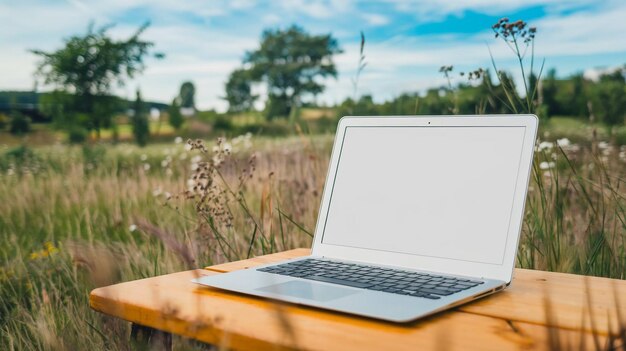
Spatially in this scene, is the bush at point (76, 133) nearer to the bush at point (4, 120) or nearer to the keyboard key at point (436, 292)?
A: the bush at point (4, 120)

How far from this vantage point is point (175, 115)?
1845 cm

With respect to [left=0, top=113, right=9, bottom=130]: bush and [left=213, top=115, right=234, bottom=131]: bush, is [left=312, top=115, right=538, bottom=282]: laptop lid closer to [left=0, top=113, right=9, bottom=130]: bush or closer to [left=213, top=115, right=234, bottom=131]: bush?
[left=0, top=113, right=9, bottom=130]: bush

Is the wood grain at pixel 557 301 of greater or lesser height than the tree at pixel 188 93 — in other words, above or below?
below

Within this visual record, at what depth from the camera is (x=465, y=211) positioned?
1610 millimetres

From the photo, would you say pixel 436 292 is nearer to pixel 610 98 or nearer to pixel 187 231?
pixel 187 231

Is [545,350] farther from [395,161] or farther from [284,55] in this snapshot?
[284,55]

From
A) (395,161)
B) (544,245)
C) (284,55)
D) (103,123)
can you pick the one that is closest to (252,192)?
(544,245)

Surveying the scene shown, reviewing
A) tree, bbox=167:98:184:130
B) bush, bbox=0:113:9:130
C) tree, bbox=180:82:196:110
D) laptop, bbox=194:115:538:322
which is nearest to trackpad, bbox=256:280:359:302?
laptop, bbox=194:115:538:322

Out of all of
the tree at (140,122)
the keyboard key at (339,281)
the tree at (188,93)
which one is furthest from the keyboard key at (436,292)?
the tree at (188,93)

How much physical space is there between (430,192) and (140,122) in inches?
563

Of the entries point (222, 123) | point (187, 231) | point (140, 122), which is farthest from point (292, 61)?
point (187, 231)

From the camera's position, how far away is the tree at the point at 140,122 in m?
14.9

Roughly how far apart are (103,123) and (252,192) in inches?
383

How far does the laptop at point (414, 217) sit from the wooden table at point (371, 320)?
55mm
